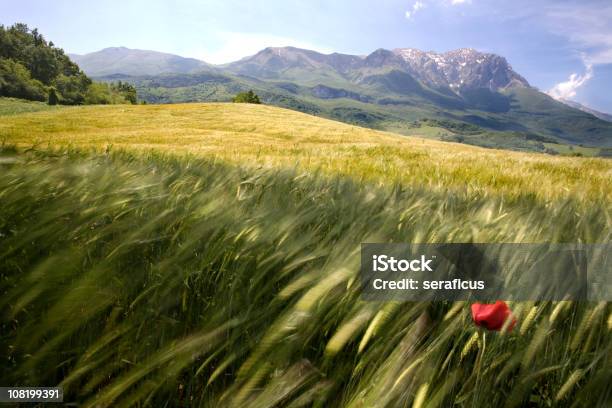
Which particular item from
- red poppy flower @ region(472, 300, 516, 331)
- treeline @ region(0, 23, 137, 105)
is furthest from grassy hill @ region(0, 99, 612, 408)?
treeline @ region(0, 23, 137, 105)

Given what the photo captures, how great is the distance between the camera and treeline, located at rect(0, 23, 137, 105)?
91.9 metres

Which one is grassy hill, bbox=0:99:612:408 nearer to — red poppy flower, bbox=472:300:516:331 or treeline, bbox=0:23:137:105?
red poppy flower, bbox=472:300:516:331

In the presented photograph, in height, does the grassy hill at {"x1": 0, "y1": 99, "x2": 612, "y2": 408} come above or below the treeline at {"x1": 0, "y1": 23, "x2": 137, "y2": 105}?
below

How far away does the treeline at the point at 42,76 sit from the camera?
301 ft

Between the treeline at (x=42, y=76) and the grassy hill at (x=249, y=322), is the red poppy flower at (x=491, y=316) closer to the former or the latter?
the grassy hill at (x=249, y=322)

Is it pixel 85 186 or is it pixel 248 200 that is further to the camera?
pixel 248 200

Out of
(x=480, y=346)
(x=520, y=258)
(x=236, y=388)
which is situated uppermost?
(x=520, y=258)

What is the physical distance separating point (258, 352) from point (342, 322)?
20 cm

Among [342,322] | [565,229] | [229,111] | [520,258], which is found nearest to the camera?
[342,322]

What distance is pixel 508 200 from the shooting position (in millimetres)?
2258

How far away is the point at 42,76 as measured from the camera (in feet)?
372

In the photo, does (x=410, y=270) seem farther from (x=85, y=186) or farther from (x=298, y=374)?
(x=85, y=186)

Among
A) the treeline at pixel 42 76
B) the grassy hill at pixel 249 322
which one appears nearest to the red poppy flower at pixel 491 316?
the grassy hill at pixel 249 322

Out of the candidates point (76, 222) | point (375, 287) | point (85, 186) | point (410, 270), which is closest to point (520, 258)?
point (410, 270)
